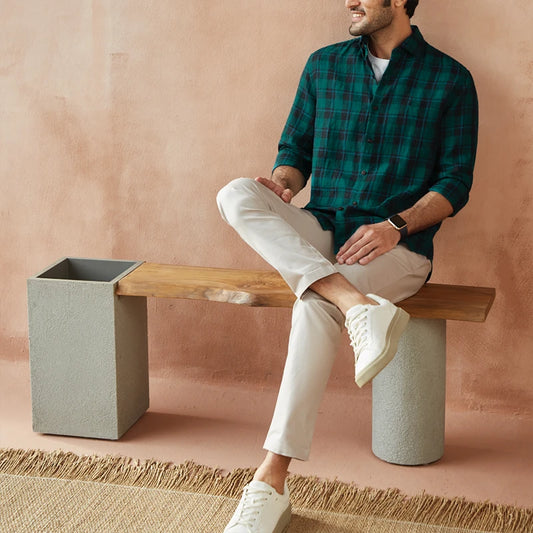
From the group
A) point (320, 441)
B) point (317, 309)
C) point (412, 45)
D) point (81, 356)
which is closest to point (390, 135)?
point (412, 45)

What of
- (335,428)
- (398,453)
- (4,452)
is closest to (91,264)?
(4,452)

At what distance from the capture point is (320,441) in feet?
9.08

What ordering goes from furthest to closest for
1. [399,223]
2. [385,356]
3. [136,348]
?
[136,348] < [399,223] < [385,356]

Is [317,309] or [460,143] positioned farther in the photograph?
[460,143]

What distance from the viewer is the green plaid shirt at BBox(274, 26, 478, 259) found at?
2590mm

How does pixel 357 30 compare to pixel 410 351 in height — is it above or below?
above

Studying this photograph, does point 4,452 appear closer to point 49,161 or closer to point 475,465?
point 49,161

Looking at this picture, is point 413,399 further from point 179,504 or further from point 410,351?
point 179,504

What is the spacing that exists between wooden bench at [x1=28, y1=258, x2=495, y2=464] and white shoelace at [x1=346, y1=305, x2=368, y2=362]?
339 mm

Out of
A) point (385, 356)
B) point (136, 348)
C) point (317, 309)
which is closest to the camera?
point (385, 356)

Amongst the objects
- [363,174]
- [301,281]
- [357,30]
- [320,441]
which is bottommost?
[320,441]

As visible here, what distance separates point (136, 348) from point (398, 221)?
0.95m

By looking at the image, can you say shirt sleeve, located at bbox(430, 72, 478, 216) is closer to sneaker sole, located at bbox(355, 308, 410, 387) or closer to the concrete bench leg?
the concrete bench leg

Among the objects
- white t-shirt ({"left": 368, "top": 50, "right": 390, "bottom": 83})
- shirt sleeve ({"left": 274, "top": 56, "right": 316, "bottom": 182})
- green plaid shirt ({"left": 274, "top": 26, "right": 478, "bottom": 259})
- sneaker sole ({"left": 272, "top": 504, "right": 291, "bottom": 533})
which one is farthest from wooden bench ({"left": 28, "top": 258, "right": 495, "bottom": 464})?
white t-shirt ({"left": 368, "top": 50, "right": 390, "bottom": 83})
